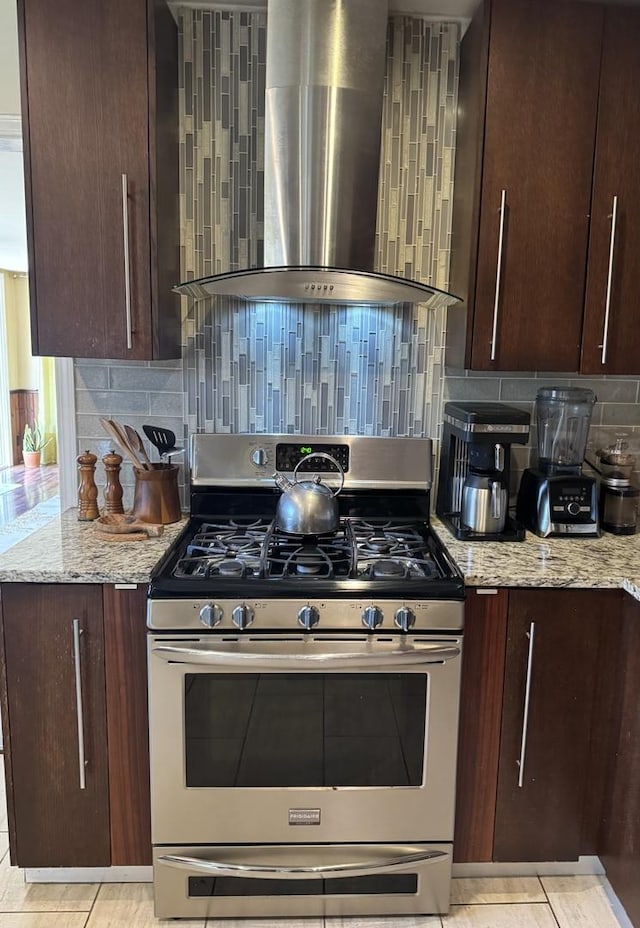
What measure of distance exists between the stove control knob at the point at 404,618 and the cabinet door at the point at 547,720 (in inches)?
11.4

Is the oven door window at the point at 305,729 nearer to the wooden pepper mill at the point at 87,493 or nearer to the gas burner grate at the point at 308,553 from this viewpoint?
the gas burner grate at the point at 308,553

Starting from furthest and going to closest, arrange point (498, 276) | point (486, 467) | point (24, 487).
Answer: point (24, 487) < point (486, 467) < point (498, 276)

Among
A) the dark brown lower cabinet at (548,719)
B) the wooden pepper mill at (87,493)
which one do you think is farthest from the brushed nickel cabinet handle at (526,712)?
the wooden pepper mill at (87,493)

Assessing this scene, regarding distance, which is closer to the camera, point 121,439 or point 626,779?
point 626,779

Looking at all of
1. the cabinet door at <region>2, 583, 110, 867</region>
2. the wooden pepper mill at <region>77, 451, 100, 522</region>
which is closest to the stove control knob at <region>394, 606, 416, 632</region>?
the cabinet door at <region>2, 583, 110, 867</region>

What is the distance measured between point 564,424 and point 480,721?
994 millimetres

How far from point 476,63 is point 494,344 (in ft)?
2.64

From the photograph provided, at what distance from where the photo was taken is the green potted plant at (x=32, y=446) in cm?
871

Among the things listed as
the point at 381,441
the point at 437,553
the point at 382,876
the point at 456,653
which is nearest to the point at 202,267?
the point at 381,441

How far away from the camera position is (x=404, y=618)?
1656 mm

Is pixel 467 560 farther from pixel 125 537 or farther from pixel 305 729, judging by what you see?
pixel 125 537

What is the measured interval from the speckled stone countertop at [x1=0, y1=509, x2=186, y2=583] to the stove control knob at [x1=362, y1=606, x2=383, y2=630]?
0.56 meters

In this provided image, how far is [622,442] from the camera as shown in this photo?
2.27 meters

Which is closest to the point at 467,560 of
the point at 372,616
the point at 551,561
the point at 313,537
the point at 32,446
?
the point at 551,561
